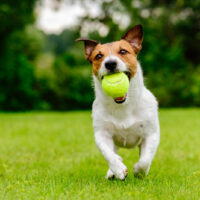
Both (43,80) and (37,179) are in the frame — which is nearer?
(37,179)

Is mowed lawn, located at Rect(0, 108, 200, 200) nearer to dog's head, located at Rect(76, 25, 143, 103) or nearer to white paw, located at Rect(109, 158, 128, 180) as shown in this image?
white paw, located at Rect(109, 158, 128, 180)

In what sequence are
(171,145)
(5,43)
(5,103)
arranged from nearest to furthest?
(171,145) < (5,103) < (5,43)

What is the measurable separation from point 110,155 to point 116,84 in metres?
0.90

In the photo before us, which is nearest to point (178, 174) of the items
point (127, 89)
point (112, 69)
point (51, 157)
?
point (127, 89)

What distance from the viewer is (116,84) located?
4.10 meters

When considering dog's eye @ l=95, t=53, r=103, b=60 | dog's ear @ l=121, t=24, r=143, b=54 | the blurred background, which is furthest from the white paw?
the blurred background

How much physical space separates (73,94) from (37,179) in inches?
793

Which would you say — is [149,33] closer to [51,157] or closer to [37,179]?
[51,157]

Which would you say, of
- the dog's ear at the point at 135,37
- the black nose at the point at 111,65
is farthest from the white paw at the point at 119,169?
the dog's ear at the point at 135,37

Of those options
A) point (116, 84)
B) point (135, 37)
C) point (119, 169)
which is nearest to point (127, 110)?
point (116, 84)

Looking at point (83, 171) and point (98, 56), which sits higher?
point (98, 56)

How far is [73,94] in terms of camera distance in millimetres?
24578

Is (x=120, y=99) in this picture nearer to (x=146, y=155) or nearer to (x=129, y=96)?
(x=129, y=96)

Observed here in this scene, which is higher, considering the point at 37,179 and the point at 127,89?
the point at 127,89
